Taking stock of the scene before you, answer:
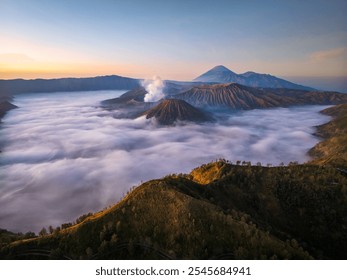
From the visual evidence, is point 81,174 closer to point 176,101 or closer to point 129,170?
point 129,170

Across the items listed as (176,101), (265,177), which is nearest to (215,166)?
(265,177)

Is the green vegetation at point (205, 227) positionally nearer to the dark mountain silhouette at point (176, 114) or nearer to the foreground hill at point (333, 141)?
the foreground hill at point (333, 141)

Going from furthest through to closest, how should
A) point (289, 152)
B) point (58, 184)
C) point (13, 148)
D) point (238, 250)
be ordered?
point (13, 148) → point (289, 152) → point (58, 184) → point (238, 250)

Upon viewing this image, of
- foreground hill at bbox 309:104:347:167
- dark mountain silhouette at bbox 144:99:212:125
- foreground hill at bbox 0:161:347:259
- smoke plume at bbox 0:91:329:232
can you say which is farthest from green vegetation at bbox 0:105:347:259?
dark mountain silhouette at bbox 144:99:212:125

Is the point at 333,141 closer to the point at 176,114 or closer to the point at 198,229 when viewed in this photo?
the point at 198,229

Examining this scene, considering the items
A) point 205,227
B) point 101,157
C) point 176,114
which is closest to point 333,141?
point 101,157
